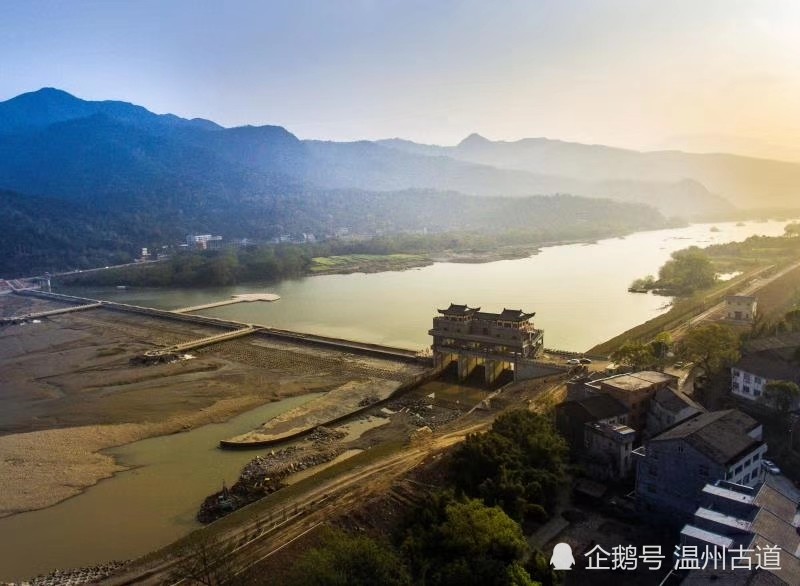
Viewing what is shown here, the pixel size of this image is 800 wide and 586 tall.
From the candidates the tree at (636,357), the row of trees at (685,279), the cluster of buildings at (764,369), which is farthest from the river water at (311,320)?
the cluster of buildings at (764,369)

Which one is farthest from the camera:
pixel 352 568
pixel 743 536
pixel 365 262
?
pixel 365 262

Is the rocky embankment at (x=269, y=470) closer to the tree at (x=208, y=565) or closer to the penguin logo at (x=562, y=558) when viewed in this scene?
the tree at (x=208, y=565)

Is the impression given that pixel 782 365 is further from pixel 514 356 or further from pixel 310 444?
pixel 310 444

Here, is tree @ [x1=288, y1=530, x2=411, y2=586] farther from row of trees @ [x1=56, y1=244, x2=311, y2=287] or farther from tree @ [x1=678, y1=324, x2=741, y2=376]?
row of trees @ [x1=56, y1=244, x2=311, y2=287]

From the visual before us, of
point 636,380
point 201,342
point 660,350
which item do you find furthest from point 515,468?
point 201,342

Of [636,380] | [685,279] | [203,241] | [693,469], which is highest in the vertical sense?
[203,241]

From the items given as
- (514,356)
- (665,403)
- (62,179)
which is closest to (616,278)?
(514,356)

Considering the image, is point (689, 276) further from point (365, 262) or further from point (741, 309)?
point (365, 262)
